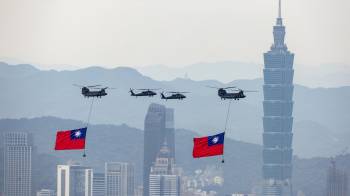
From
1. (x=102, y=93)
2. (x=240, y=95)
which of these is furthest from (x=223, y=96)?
(x=102, y=93)

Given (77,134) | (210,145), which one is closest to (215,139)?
(210,145)

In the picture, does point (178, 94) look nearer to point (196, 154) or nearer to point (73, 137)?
point (196, 154)

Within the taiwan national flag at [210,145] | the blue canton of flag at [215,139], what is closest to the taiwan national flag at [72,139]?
the taiwan national flag at [210,145]

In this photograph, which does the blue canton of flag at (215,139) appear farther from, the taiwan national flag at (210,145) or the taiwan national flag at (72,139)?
the taiwan national flag at (72,139)

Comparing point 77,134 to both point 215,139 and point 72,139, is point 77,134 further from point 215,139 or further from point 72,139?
point 215,139

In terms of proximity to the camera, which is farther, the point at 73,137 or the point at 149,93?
the point at 73,137

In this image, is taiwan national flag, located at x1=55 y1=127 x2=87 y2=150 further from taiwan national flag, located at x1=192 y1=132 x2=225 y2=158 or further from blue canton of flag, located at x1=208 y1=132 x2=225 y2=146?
blue canton of flag, located at x1=208 y1=132 x2=225 y2=146

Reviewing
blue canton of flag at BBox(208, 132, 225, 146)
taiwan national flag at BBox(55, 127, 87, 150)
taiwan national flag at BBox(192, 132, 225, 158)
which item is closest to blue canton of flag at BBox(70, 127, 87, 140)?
taiwan national flag at BBox(55, 127, 87, 150)

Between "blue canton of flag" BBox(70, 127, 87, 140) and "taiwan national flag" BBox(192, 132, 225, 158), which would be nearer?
"taiwan national flag" BBox(192, 132, 225, 158)
